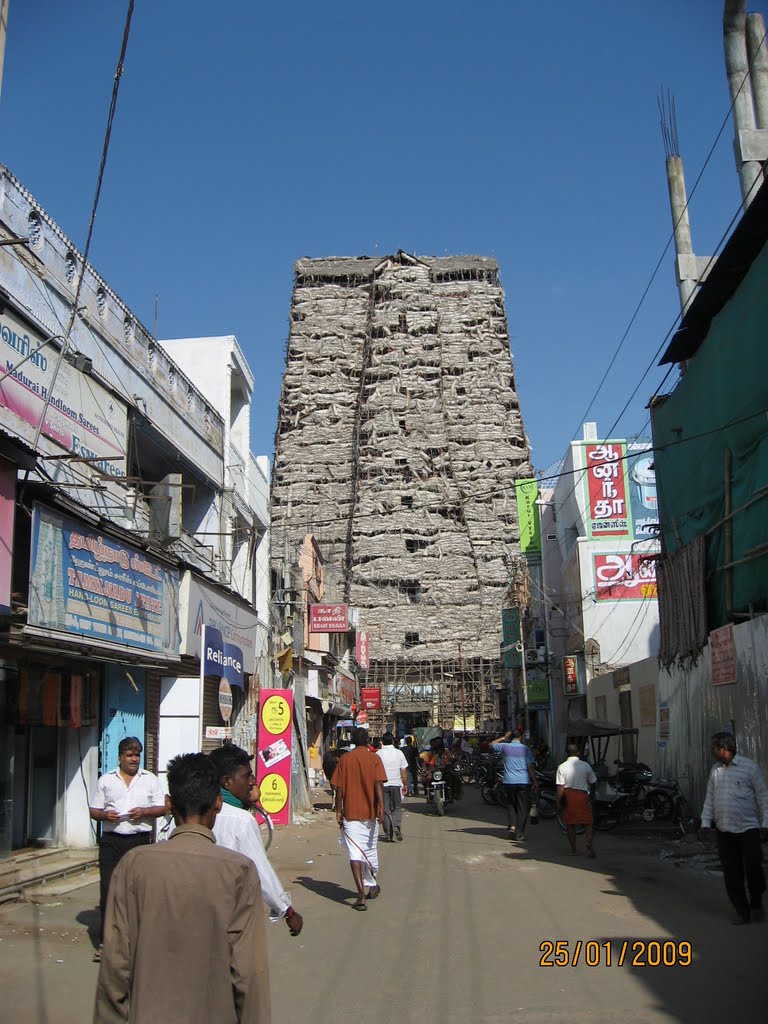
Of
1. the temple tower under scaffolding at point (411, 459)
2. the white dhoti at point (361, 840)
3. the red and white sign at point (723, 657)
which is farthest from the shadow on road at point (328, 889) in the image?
the temple tower under scaffolding at point (411, 459)

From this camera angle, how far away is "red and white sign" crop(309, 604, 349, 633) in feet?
85.5

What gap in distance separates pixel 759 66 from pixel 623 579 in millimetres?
17164

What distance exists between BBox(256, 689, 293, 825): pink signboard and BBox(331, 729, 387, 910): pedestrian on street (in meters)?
6.14

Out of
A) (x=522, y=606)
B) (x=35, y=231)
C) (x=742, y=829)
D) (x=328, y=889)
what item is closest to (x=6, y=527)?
(x=35, y=231)

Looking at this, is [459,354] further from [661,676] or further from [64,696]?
[64,696]

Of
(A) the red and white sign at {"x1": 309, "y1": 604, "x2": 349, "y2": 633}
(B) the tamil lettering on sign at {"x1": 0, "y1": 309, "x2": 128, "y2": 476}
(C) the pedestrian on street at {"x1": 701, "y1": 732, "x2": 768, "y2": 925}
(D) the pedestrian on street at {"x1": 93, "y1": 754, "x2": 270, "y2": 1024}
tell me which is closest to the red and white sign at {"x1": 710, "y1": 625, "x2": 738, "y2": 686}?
(C) the pedestrian on street at {"x1": 701, "y1": 732, "x2": 768, "y2": 925}

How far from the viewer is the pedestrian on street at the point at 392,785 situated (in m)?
13.3

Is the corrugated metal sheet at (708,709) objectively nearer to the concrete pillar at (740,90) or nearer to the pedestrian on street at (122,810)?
the concrete pillar at (740,90)

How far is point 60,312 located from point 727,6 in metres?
9.42

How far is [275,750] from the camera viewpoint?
15.1m

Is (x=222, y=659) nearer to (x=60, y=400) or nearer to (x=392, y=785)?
(x=392, y=785)

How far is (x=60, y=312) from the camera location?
11008 mm

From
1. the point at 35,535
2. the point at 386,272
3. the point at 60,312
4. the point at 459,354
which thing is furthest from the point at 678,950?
the point at 386,272
